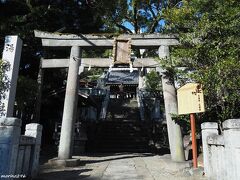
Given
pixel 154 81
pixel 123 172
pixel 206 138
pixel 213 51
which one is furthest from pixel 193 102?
pixel 154 81

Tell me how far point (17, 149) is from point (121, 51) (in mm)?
6443

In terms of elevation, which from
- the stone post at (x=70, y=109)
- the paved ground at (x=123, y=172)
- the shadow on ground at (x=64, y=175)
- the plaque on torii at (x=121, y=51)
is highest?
the plaque on torii at (x=121, y=51)

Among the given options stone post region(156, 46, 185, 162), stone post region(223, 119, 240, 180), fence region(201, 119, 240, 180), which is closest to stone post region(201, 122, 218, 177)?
fence region(201, 119, 240, 180)

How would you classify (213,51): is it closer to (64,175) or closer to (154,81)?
(64,175)

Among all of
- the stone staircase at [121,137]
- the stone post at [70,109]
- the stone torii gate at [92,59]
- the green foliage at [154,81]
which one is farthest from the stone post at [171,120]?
the green foliage at [154,81]

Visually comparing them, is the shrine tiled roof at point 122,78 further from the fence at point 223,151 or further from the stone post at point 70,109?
the fence at point 223,151

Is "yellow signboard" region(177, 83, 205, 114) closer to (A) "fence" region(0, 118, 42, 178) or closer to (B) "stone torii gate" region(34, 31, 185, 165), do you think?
(B) "stone torii gate" region(34, 31, 185, 165)

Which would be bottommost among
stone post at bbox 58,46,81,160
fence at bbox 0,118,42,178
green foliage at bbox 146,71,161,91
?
fence at bbox 0,118,42,178

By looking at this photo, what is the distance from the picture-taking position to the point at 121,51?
11.5m

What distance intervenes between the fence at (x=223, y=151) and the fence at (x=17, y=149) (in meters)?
3.86

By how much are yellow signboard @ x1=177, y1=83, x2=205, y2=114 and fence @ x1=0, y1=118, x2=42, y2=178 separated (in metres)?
4.13

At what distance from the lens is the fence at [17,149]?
543 cm

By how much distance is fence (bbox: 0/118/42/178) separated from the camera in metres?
5.43

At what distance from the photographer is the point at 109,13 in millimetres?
19781
